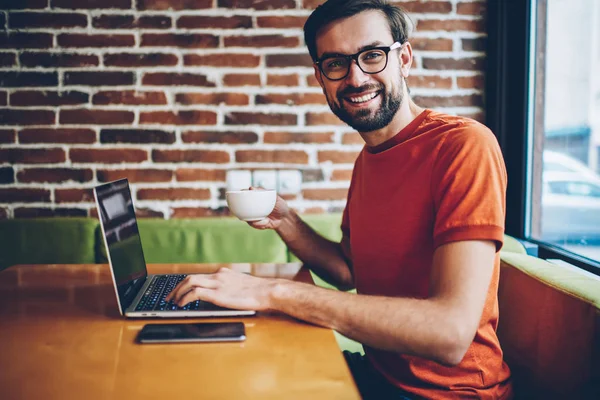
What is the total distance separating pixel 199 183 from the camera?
6.40 ft

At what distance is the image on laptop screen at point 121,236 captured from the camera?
0.97 meters

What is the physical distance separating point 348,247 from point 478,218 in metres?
0.60

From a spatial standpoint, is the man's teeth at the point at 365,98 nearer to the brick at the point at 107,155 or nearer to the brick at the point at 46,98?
the brick at the point at 107,155

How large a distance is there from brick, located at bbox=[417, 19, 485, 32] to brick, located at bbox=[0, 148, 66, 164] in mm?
1544

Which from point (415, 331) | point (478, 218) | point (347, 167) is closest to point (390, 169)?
point (478, 218)

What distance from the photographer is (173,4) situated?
188 cm

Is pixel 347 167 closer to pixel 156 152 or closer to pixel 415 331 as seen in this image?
pixel 156 152

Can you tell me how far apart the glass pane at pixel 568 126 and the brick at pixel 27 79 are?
188 cm

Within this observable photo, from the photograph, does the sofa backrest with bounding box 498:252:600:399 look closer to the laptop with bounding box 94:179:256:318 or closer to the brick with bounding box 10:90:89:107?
the laptop with bounding box 94:179:256:318

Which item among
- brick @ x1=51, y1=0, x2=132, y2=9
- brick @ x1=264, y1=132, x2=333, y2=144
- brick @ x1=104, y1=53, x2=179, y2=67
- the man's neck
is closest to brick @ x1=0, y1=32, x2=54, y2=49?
brick @ x1=51, y1=0, x2=132, y2=9

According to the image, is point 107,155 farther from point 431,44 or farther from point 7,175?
point 431,44

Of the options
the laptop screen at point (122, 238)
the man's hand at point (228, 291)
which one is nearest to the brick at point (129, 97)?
the laptop screen at point (122, 238)

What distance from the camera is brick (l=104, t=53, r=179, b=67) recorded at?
1.90m

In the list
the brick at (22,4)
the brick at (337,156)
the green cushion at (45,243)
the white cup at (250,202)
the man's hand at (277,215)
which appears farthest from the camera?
the brick at (337,156)
